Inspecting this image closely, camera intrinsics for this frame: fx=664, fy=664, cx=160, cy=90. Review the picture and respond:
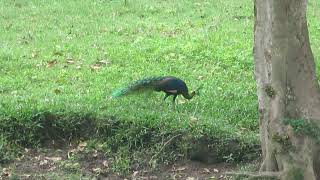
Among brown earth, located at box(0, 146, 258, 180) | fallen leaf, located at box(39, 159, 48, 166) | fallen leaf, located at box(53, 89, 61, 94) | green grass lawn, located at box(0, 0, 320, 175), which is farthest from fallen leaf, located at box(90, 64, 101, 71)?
fallen leaf, located at box(39, 159, 48, 166)

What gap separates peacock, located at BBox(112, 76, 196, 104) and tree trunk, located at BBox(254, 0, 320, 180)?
1690 millimetres

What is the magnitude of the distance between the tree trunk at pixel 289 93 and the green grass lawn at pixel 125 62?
1005mm

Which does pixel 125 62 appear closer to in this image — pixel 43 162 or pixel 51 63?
pixel 51 63

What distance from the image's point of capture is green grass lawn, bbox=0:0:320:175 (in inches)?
242

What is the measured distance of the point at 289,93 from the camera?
15.3ft

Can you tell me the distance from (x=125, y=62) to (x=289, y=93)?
13.4ft

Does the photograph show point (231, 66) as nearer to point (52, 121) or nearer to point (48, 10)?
point (52, 121)

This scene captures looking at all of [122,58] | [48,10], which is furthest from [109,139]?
[48,10]

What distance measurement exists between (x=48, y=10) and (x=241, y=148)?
276 inches

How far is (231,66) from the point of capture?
27.5ft

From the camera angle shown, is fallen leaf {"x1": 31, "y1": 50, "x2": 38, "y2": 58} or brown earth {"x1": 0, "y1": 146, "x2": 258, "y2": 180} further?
fallen leaf {"x1": 31, "y1": 50, "x2": 38, "y2": 58}

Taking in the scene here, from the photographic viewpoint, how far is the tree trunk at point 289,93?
4586mm

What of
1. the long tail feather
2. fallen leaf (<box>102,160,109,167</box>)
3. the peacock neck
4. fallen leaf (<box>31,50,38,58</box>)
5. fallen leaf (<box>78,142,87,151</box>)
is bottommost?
fallen leaf (<box>102,160,109,167</box>)

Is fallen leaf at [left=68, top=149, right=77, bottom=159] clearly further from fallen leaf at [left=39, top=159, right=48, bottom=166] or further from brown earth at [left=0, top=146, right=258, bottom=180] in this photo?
fallen leaf at [left=39, top=159, right=48, bottom=166]
